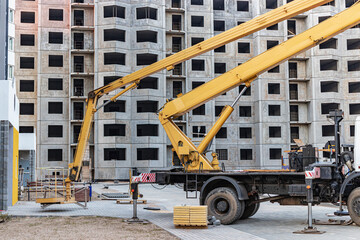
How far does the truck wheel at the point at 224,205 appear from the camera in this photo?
1538cm

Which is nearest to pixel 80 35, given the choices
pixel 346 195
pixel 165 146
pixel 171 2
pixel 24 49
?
pixel 24 49

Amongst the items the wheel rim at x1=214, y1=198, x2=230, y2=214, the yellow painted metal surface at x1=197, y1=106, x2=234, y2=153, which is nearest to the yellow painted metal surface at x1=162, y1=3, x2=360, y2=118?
the yellow painted metal surface at x1=197, y1=106, x2=234, y2=153

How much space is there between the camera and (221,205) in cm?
1569

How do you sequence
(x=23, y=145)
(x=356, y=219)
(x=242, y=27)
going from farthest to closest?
(x=23, y=145) < (x=242, y=27) < (x=356, y=219)

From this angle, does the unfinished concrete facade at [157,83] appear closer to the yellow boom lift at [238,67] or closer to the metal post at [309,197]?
the yellow boom lift at [238,67]

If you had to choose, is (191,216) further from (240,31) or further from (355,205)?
(240,31)

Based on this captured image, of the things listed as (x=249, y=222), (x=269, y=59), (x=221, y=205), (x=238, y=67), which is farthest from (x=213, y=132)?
(x=249, y=222)

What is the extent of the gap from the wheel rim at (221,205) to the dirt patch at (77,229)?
7.80ft

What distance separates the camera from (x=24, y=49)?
5581 cm

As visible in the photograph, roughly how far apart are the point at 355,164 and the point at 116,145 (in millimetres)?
39782

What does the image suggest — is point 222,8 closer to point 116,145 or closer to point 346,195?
point 116,145

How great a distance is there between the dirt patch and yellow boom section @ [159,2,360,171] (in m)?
3.62

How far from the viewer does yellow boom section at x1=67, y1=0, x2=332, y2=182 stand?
16844mm

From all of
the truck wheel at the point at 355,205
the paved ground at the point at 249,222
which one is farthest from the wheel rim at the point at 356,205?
the paved ground at the point at 249,222
